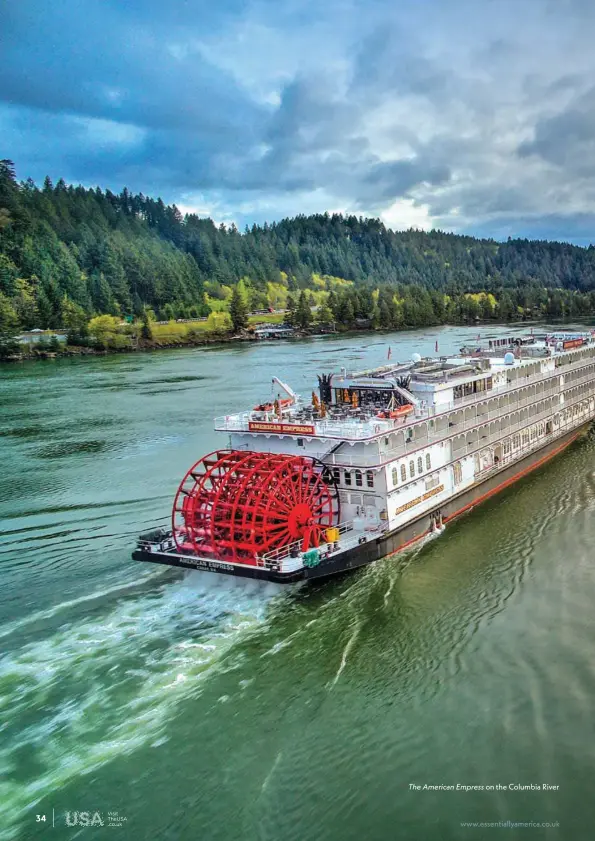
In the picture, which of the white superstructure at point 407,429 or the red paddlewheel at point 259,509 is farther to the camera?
the white superstructure at point 407,429

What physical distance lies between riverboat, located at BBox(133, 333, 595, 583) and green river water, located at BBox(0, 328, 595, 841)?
1017mm

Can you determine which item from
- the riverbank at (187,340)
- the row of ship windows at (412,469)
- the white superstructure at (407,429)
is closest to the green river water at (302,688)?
the white superstructure at (407,429)

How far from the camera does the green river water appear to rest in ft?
39.5

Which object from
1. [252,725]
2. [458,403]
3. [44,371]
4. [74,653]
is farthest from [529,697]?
[44,371]

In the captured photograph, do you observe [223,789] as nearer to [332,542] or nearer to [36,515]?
[332,542]

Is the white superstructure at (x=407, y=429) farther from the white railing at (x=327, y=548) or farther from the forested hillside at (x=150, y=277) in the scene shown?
the forested hillside at (x=150, y=277)

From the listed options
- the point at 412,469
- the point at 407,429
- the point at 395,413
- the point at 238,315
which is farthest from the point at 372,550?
the point at 238,315

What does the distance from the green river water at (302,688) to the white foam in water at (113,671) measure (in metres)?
0.05

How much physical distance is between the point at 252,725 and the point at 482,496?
1604cm

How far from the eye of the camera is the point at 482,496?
27281 millimetres

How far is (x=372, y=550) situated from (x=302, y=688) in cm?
596

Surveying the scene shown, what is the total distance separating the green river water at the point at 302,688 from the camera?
474 inches

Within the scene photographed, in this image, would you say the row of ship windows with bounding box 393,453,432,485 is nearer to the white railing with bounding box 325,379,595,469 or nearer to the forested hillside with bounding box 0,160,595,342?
the white railing with bounding box 325,379,595,469

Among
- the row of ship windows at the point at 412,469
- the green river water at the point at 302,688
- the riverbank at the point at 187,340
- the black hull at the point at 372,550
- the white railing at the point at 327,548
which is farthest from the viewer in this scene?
the riverbank at the point at 187,340
